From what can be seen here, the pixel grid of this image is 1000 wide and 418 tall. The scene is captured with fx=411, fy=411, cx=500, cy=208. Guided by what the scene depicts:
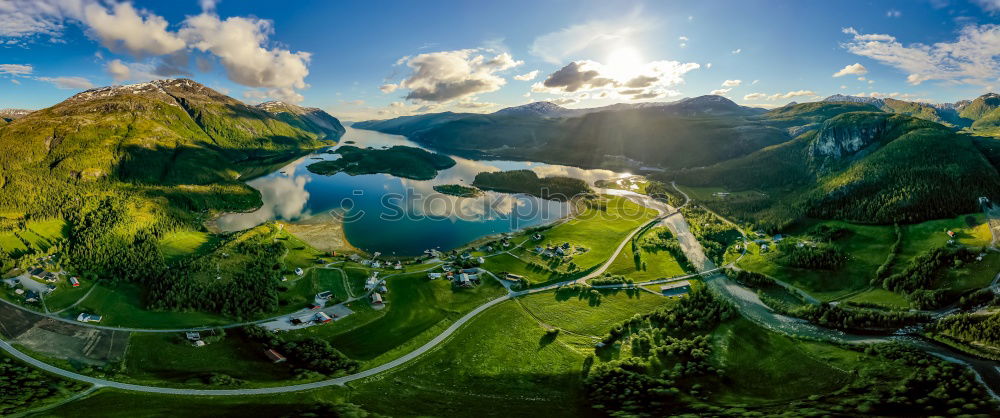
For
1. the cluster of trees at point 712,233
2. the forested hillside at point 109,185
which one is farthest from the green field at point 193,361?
the cluster of trees at point 712,233

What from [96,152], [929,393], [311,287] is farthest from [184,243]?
[929,393]

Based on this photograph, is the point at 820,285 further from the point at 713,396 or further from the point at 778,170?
the point at 778,170

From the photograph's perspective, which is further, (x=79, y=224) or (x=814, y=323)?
(x=79, y=224)

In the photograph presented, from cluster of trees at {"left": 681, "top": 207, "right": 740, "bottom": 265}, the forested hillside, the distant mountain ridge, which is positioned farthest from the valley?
the distant mountain ridge

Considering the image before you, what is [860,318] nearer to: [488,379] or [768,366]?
[768,366]

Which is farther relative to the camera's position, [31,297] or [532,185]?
[532,185]

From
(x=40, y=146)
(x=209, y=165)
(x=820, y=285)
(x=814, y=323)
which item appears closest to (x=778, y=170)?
(x=820, y=285)

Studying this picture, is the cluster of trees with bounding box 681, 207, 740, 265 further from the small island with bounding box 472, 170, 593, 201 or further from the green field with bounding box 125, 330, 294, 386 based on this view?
the green field with bounding box 125, 330, 294, 386
